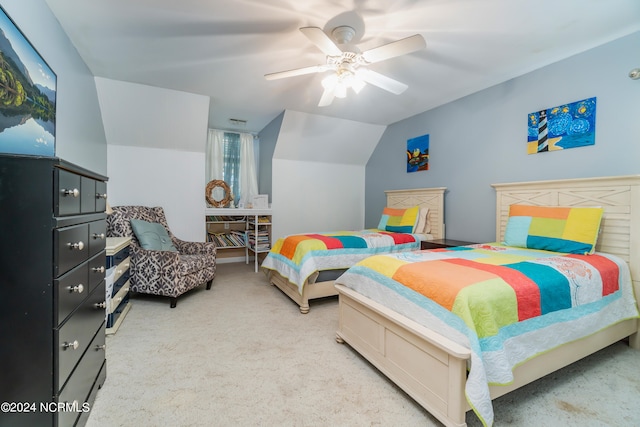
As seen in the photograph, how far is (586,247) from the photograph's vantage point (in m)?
2.14

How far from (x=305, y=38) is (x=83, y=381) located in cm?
269

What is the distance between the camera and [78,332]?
1217 millimetres

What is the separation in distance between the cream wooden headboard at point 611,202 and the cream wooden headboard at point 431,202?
1155 millimetres

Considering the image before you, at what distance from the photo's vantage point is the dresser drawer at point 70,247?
1.03m

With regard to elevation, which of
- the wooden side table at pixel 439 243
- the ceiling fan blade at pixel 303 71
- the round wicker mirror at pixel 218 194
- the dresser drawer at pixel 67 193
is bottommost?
the wooden side table at pixel 439 243

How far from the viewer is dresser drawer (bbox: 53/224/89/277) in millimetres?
1025

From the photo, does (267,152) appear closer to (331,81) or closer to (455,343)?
(331,81)

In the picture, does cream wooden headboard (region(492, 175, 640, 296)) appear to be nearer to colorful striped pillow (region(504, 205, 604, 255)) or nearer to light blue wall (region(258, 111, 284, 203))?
colorful striped pillow (region(504, 205, 604, 255))

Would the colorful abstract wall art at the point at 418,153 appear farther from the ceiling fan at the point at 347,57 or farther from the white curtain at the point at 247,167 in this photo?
the white curtain at the point at 247,167

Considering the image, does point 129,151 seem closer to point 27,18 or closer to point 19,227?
point 27,18

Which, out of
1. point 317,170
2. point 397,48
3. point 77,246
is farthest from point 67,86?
point 317,170

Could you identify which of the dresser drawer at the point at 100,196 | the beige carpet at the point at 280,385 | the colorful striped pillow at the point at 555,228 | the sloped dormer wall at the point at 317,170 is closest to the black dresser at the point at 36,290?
the dresser drawer at the point at 100,196

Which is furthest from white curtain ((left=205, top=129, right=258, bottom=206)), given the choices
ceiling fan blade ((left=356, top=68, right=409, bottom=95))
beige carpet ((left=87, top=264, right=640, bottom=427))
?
ceiling fan blade ((left=356, top=68, right=409, bottom=95))

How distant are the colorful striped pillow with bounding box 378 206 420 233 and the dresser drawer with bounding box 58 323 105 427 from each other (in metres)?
3.36
